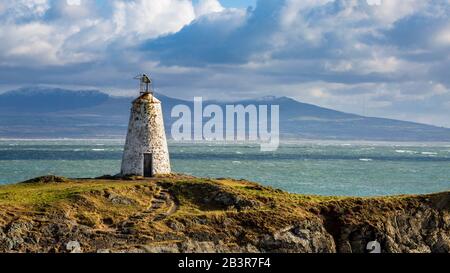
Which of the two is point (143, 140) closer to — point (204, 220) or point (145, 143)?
point (145, 143)

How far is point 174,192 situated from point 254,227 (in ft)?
21.5

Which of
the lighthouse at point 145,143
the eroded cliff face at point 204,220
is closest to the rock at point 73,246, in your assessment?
the eroded cliff face at point 204,220

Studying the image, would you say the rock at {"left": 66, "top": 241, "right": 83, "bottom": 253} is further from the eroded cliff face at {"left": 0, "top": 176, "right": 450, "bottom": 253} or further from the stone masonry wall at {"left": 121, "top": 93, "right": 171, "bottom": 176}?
the stone masonry wall at {"left": 121, "top": 93, "right": 171, "bottom": 176}

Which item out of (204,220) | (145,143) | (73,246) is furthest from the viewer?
(145,143)

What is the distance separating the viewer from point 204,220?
135 feet

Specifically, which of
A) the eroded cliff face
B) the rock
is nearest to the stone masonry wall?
the eroded cliff face

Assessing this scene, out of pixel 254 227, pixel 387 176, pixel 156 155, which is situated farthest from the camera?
pixel 387 176

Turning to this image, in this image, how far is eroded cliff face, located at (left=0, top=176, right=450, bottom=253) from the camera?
1531 inches

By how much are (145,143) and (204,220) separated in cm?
1213

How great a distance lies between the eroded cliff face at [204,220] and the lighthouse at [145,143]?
14.4 feet

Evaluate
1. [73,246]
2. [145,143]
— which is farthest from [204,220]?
[145,143]

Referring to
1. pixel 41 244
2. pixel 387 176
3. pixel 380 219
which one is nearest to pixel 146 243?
pixel 41 244
